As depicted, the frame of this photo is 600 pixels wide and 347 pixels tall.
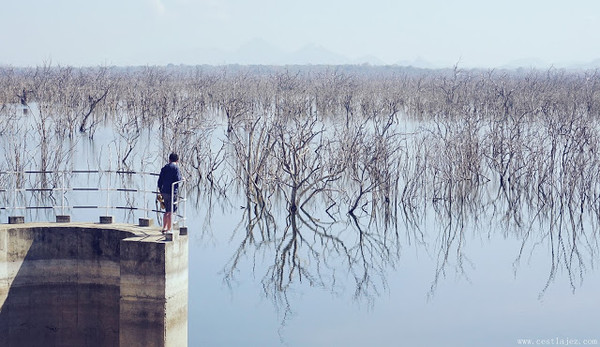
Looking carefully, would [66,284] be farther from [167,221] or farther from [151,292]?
[167,221]

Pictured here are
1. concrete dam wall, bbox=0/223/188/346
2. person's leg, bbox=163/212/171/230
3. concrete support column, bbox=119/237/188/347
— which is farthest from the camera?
concrete dam wall, bbox=0/223/188/346

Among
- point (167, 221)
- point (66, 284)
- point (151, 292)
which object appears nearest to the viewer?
point (151, 292)

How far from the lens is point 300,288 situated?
28.0 meters

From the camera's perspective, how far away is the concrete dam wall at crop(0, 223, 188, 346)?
20.4m

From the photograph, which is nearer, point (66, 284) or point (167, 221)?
point (167, 221)

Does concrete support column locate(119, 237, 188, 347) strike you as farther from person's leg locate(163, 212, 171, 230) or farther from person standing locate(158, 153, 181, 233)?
person standing locate(158, 153, 181, 233)

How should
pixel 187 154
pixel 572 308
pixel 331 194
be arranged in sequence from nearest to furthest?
1. pixel 572 308
2. pixel 331 194
3. pixel 187 154

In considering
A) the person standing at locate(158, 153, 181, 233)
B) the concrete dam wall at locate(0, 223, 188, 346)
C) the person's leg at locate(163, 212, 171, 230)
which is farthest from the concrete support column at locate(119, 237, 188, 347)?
the person standing at locate(158, 153, 181, 233)

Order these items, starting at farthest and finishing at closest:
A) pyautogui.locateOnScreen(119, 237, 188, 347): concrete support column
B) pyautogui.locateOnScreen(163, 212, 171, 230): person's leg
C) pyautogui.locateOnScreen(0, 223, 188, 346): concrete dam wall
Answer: pyautogui.locateOnScreen(0, 223, 188, 346): concrete dam wall, pyautogui.locateOnScreen(163, 212, 171, 230): person's leg, pyautogui.locateOnScreen(119, 237, 188, 347): concrete support column

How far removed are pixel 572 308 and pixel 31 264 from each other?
1441 centimetres

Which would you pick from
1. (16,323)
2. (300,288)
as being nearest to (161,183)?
(16,323)

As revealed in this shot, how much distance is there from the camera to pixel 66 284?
2092cm

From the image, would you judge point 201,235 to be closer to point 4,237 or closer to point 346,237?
point 346,237

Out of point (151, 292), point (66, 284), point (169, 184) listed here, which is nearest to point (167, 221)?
point (169, 184)
